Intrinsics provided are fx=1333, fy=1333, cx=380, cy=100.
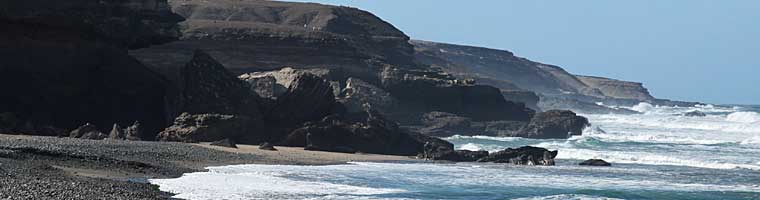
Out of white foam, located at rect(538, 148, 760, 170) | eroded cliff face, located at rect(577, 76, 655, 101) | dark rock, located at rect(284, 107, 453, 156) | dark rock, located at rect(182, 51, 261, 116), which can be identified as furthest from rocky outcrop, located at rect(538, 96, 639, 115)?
dark rock, located at rect(182, 51, 261, 116)

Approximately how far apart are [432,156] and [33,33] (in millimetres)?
13849

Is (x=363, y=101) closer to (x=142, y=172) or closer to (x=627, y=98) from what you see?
(x=142, y=172)

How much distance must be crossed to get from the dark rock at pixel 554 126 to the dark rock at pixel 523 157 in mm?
24574

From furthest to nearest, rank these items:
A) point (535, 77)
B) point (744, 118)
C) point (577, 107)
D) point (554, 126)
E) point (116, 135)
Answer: point (535, 77) → point (577, 107) → point (744, 118) → point (554, 126) → point (116, 135)

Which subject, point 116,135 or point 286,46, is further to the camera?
point 286,46

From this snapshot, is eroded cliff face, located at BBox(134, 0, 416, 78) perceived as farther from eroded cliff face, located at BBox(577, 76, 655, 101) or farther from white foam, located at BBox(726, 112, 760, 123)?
eroded cliff face, located at BBox(577, 76, 655, 101)

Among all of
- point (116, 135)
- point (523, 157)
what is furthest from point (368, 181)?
point (523, 157)

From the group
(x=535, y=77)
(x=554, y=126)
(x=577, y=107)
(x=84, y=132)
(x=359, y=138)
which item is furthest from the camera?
(x=535, y=77)

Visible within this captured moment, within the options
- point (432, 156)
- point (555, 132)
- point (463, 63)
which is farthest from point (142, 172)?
point (463, 63)

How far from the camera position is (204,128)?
128 ft

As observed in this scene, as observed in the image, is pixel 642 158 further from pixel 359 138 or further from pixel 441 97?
pixel 441 97

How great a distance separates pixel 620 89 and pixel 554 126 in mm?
100311

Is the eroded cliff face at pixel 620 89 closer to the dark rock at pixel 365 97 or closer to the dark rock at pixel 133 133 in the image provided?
the dark rock at pixel 365 97

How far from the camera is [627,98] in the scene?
157 meters
